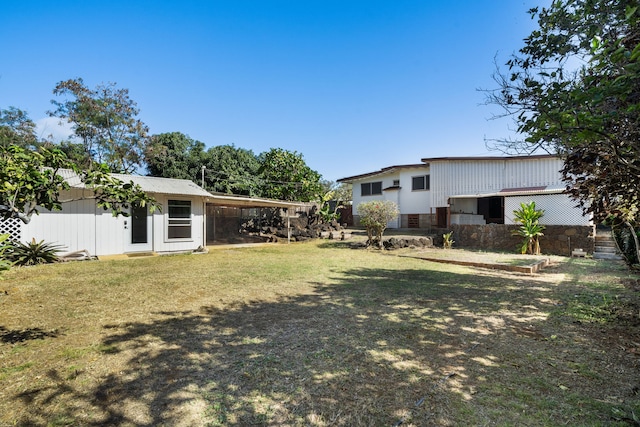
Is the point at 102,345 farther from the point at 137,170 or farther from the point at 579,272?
the point at 137,170

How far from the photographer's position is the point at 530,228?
1256 cm

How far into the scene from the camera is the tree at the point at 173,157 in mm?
25469

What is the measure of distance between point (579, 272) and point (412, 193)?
44.7 ft

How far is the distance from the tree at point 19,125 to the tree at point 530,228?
34108 mm

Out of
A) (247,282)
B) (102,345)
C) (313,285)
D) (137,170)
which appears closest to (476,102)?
(313,285)

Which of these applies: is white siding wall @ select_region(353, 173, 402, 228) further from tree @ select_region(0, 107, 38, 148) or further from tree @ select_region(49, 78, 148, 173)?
tree @ select_region(0, 107, 38, 148)

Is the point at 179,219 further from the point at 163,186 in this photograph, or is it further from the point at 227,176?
the point at 227,176

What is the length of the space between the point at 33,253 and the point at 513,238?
1870cm

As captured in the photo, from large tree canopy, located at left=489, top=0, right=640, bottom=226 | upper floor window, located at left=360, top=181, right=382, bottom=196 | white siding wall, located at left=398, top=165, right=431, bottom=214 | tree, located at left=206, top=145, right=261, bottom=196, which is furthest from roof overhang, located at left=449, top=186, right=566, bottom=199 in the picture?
tree, located at left=206, top=145, right=261, bottom=196

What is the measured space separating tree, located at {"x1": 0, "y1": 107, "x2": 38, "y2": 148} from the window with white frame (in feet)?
66.9

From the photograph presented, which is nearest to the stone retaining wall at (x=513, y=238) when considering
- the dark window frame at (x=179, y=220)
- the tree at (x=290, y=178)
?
the tree at (x=290, y=178)

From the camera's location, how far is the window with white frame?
12703 mm

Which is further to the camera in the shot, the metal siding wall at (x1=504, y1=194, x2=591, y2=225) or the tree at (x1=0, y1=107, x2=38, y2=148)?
Result: the tree at (x1=0, y1=107, x2=38, y2=148)

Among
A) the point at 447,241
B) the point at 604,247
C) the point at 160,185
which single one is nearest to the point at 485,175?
the point at 447,241
